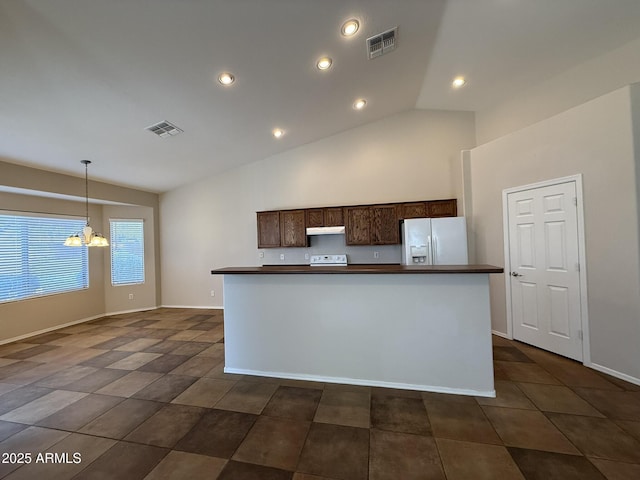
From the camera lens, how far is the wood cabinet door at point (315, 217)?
5.19m

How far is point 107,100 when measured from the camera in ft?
9.69

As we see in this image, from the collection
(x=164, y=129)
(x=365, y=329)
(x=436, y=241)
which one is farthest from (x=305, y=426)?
(x=164, y=129)

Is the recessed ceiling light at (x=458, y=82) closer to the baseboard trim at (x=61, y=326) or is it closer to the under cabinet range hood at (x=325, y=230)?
the under cabinet range hood at (x=325, y=230)

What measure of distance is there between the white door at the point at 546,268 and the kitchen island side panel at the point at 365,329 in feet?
5.29

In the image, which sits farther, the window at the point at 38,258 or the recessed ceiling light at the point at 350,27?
the window at the point at 38,258

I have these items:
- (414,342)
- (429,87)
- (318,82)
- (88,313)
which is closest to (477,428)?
(414,342)

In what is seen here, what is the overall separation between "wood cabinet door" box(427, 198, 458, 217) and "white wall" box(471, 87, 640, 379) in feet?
3.98

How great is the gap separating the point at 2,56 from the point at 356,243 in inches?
184

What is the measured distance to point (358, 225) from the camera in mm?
4988

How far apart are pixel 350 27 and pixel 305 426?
375 cm

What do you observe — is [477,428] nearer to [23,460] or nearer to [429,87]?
[23,460]

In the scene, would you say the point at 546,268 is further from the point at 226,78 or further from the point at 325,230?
the point at 226,78

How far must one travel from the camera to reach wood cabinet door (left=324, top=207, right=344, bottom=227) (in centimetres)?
509

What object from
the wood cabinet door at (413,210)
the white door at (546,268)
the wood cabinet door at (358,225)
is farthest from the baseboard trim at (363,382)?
the wood cabinet door at (413,210)
